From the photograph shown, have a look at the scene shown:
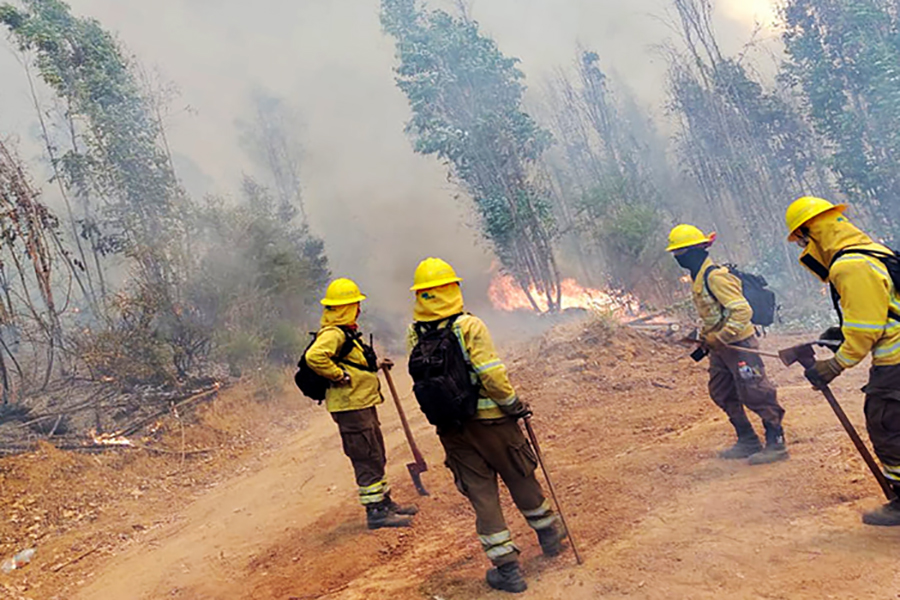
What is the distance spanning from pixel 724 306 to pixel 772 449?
118cm

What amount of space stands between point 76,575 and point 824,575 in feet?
19.8

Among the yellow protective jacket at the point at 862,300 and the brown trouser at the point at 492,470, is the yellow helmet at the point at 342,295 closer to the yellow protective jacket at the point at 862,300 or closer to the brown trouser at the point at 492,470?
the brown trouser at the point at 492,470

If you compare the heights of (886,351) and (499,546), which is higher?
(886,351)

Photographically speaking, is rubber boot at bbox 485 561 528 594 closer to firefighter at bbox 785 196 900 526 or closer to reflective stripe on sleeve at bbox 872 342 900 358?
firefighter at bbox 785 196 900 526

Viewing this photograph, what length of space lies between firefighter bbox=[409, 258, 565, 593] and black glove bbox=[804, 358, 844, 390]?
1645mm

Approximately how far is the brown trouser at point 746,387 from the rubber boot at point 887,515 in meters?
1.34

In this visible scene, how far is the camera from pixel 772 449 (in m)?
4.64

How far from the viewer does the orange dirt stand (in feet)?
10.7

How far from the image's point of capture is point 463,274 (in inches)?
1017

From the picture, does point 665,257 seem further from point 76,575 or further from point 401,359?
point 76,575

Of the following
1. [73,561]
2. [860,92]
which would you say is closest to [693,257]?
[73,561]

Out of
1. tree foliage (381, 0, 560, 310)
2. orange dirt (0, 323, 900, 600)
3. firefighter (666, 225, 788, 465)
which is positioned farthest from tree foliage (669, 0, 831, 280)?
firefighter (666, 225, 788, 465)

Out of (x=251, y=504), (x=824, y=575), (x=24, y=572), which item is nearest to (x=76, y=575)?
(x=24, y=572)

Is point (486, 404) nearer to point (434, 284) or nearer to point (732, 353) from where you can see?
point (434, 284)
